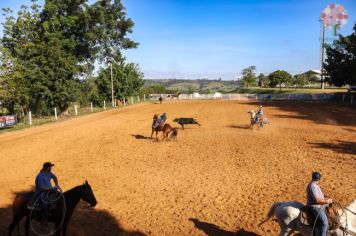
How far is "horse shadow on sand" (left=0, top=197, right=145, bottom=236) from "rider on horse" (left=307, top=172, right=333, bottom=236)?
14.7 feet

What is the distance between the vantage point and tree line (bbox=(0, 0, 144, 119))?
35.3 metres

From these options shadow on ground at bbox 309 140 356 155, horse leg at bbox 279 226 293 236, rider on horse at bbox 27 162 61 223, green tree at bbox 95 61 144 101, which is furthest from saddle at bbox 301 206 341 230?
green tree at bbox 95 61 144 101

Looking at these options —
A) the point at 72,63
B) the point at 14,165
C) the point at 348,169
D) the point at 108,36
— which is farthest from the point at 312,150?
the point at 108,36

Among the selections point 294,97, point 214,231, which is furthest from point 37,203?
point 294,97

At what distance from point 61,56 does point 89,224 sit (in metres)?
32.6

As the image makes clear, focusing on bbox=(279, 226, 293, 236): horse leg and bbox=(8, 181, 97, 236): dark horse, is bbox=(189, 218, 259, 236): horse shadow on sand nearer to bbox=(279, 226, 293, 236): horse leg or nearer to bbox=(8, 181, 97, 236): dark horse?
bbox=(279, 226, 293, 236): horse leg

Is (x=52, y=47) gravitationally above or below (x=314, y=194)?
above

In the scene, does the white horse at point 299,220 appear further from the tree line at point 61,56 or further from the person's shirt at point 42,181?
the tree line at point 61,56

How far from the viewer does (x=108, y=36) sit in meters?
55.7

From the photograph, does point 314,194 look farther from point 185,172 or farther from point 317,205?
point 185,172

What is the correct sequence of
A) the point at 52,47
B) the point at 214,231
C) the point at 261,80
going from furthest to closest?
1. the point at 261,80
2. the point at 52,47
3. the point at 214,231

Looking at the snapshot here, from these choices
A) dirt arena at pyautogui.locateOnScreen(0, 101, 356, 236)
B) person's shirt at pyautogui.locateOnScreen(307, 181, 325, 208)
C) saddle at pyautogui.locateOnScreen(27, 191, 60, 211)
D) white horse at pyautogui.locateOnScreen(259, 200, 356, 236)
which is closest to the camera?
white horse at pyautogui.locateOnScreen(259, 200, 356, 236)

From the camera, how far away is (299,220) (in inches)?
290

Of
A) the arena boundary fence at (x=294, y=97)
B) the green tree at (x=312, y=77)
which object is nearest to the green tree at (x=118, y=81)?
the arena boundary fence at (x=294, y=97)
